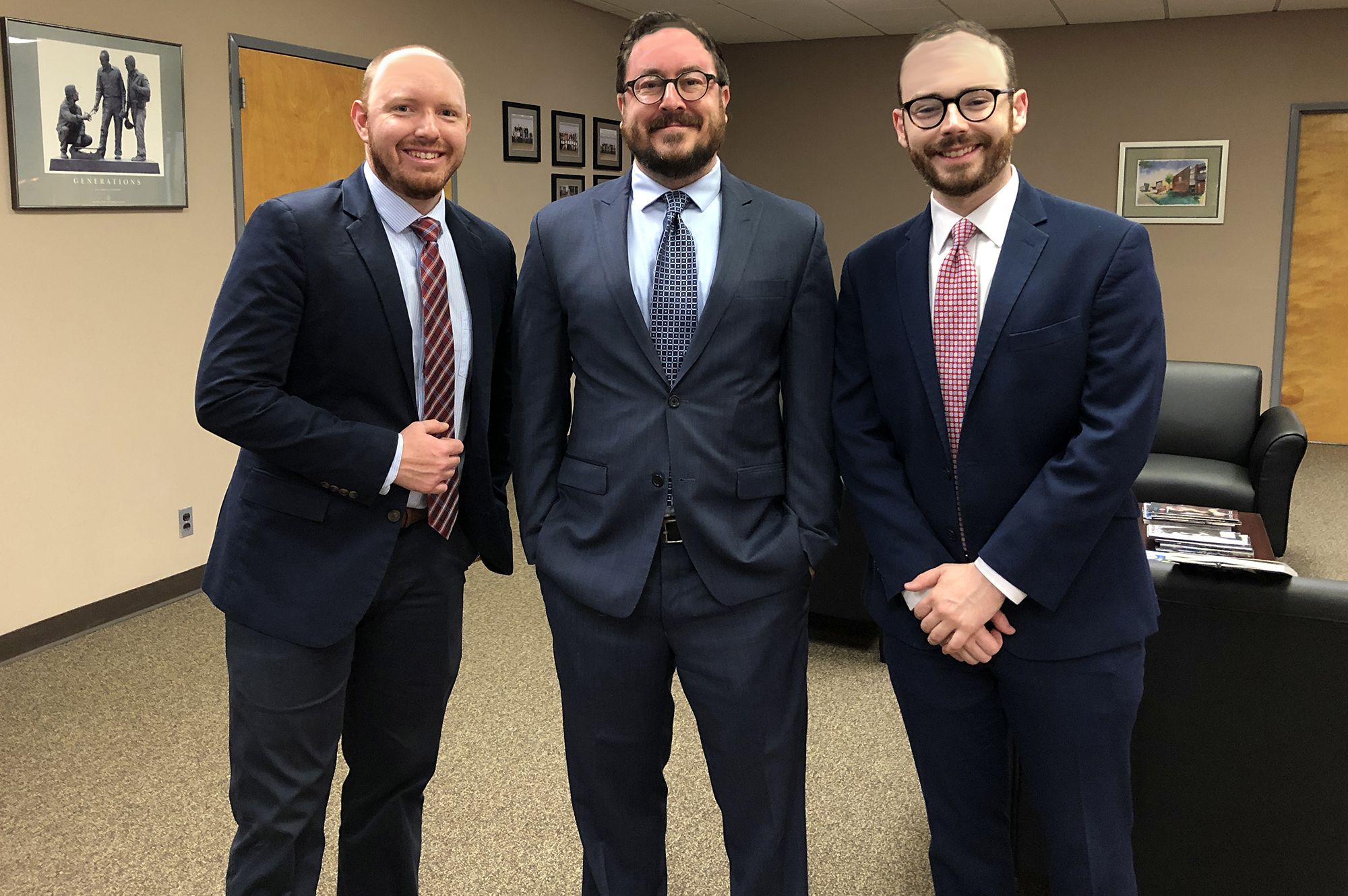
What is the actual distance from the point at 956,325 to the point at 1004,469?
0.24m

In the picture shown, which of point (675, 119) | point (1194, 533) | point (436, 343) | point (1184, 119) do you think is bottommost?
point (1194, 533)

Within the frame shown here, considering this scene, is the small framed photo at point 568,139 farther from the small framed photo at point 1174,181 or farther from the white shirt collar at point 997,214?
the white shirt collar at point 997,214

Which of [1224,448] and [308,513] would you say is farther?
[1224,448]

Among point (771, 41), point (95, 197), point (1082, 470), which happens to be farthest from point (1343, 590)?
point (771, 41)

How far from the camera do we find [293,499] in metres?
1.80

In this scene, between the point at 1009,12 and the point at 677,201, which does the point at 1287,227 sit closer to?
the point at 1009,12

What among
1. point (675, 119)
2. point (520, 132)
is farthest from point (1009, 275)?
point (520, 132)

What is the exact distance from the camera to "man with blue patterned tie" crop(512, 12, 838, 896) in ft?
5.64

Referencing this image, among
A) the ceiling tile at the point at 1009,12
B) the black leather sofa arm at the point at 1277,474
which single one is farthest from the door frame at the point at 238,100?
the black leather sofa arm at the point at 1277,474

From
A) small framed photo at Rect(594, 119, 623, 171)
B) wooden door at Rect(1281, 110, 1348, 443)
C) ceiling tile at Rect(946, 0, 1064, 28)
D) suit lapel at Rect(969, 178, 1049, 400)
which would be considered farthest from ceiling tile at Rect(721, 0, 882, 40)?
suit lapel at Rect(969, 178, 1049, 400)

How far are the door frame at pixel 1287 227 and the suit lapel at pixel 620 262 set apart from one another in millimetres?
6981

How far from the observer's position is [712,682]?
175 cm

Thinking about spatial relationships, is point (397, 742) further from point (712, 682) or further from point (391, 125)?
point (391, 125)

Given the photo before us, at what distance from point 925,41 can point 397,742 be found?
1503mm
